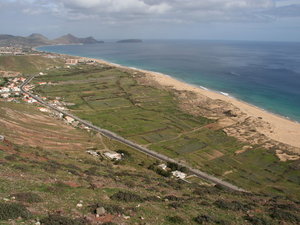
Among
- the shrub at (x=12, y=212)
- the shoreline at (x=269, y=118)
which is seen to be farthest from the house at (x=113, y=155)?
the shoreline at (x=269, y=118)

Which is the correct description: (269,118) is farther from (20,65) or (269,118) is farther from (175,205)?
(20,65)

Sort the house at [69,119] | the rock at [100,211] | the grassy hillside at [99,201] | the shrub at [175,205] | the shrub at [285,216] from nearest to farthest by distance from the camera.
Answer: the grassy hillside at [99,201], the rock at [100,211], the shrub at [175,205], the shrub at [285,216], the house at [69,119]

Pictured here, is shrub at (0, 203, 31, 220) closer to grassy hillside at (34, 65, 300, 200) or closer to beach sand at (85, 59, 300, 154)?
grassy hillside at (34, 65, 300, 200)

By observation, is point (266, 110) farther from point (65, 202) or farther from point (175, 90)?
point (65, 202)

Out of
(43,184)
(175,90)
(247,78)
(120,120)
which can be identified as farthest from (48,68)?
(43,184)

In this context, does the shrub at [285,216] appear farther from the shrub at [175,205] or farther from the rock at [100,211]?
the rock at [100,211]

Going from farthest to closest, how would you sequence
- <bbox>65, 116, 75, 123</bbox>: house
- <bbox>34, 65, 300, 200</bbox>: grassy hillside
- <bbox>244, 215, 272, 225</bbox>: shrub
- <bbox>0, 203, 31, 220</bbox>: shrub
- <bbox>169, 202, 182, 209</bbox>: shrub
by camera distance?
<bbox>65, 116, 75, 123</bbox>: house
<bbox>34, 65, 300, 200</bbox>: grassy hillside
<bbox>169, 202, 182, 209</bbox>: shrub
<bbox>244, 215, 272, 225</bbox>: shrub
<bbox>0, 203, 31, 220</bbox>: shrub

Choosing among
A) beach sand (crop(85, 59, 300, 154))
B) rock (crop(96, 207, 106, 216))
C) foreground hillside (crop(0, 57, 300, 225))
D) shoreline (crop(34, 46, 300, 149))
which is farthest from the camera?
shoreline (crop(34, 46, 300, 149))

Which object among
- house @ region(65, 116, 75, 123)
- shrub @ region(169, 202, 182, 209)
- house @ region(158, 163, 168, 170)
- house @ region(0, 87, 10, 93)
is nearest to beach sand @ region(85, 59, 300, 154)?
house @ region(158, 163, 168, 170)
